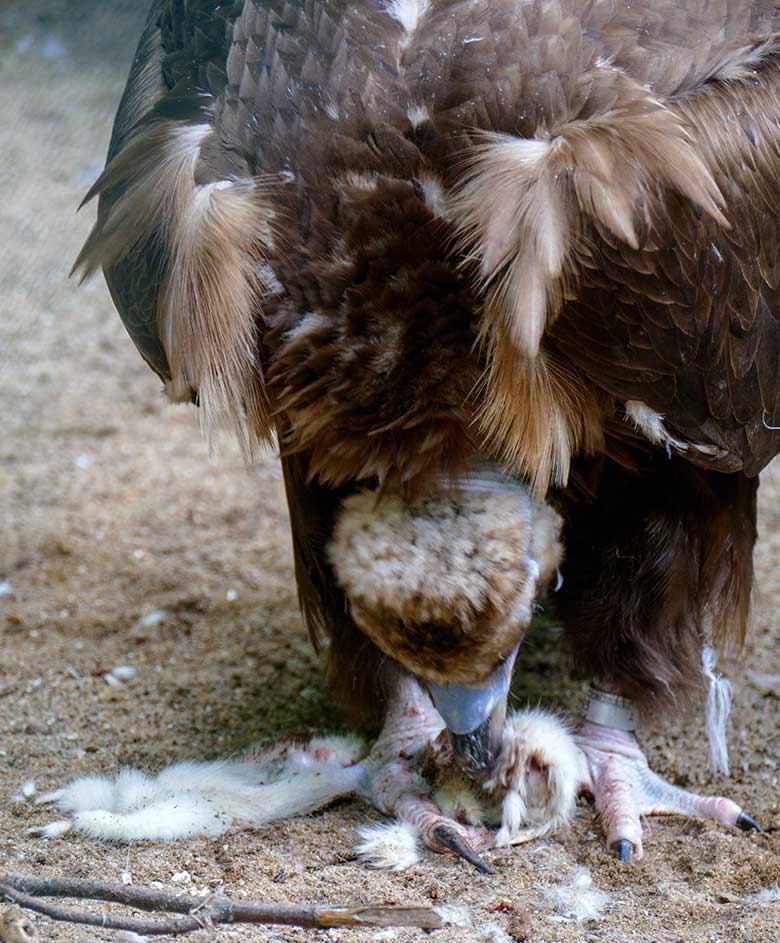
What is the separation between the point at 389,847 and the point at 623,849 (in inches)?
20.9

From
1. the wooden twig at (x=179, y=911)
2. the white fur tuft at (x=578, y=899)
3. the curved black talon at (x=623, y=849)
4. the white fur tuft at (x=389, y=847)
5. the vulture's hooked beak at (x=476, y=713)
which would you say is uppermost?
the vulture's hooked beak at (x=476, y=713)

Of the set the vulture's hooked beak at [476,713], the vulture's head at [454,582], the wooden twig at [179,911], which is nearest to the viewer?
the wooden twig at [179,911]

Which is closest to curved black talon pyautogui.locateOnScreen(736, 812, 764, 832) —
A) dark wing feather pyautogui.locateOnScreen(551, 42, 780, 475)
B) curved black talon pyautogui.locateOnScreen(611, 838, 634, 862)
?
curved black talon pyautogui.locateOnScreen(611, 838, 634, 862)

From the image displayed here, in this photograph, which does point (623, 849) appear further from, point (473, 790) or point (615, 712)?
point (615, 712)

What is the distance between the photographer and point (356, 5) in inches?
112

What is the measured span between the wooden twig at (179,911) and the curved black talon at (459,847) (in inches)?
12.5

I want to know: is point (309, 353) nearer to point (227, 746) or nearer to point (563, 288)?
point (563, 288)

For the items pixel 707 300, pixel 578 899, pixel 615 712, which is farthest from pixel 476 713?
pixel 707 300

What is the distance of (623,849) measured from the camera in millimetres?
2988

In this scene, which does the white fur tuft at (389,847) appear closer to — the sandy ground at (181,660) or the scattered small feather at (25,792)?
the sandy ground at (181,660)

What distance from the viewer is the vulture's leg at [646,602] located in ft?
10.1

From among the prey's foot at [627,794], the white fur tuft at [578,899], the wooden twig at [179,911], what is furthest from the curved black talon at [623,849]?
the wooden twig at [179,911]

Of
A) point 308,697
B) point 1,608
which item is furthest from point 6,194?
point 308,697

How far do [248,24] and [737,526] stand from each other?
1605mm
